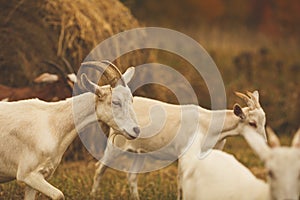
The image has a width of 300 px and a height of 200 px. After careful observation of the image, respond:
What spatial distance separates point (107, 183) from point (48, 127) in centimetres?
276

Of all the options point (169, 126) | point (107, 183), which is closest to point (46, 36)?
point (107, 183)

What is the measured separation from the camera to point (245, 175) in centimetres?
782

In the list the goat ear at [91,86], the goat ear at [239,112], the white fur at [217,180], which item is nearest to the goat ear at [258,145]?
the white fur at [217,180]

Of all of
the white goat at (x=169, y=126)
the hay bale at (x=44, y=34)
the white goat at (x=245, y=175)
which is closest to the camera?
the white goat at (x=245, y=175)

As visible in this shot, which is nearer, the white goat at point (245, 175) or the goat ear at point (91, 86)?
the white goat at point (245, 175)

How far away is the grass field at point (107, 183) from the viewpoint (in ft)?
33.4

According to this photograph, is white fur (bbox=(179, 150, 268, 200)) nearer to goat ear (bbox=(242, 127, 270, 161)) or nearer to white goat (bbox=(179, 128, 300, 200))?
white goat (bbox=(179, 128, 300, 200))

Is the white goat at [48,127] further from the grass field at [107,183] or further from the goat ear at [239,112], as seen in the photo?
the goat ear at [239,112]

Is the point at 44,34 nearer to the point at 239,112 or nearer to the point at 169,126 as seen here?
the point at 169,126

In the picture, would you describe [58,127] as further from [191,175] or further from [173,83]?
[173,83]

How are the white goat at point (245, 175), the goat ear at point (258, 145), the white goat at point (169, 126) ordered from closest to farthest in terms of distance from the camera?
the white goat at point (245, 175)
the goat ear at point (258, 145)
the white goat at point (169, 126)

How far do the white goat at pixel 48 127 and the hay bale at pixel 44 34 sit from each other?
13.2 ft

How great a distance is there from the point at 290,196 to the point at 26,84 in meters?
7.25

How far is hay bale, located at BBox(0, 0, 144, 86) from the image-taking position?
12781mm
